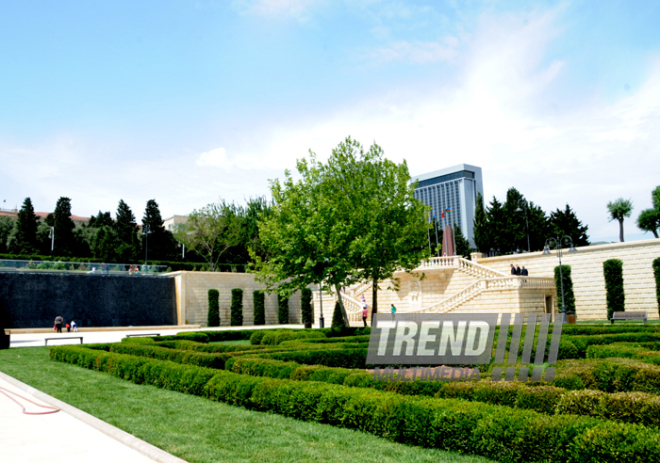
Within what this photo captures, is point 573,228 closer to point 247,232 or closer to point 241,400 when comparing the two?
point 247,232

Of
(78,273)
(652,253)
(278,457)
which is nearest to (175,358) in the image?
(278,457)

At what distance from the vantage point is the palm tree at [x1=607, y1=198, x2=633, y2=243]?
60.9 m

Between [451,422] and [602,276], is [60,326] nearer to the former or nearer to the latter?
[451,422]

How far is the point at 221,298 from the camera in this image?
46219mm

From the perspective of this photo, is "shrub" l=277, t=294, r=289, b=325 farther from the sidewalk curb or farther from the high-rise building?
the high-rise building

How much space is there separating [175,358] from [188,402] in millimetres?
4358

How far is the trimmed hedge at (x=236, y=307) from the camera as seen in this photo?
150 ft

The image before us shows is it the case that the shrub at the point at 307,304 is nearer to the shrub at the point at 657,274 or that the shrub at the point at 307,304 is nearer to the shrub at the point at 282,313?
the shrub at the point at 282,313

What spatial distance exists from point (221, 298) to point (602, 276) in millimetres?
30331

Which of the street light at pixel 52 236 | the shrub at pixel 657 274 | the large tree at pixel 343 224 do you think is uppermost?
the street light at pixel 52 236

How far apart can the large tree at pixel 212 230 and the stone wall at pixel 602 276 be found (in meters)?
38.2

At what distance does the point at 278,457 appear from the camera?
560cm

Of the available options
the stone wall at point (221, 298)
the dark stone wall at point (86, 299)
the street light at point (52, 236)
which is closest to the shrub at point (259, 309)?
the stone wall at point (221, 298)

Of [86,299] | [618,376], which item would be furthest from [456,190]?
[618,376]
